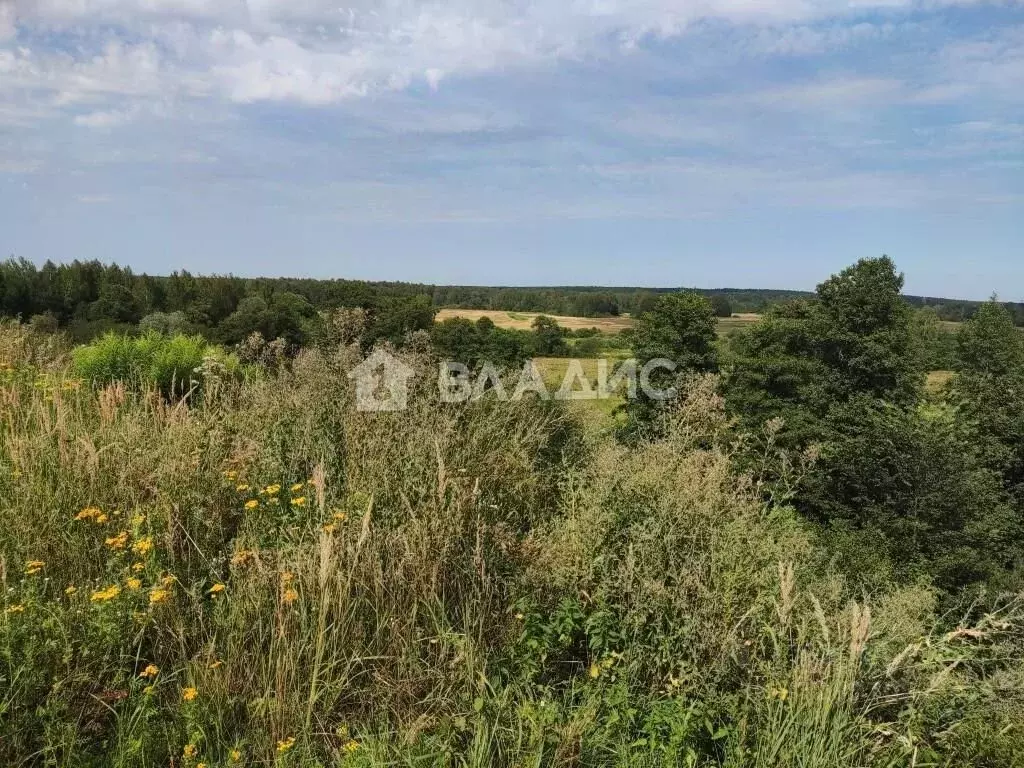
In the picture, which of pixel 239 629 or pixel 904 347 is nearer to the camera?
pixel 239 629

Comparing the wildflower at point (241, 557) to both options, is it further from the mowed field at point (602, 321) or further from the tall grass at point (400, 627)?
the mowed field at point (602, 321)

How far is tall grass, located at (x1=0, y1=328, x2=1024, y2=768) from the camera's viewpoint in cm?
223

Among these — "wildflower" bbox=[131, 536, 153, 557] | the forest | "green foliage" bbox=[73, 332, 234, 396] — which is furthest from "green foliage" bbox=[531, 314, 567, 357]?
"wildflower" bbox=[131, 536, 153, 557]

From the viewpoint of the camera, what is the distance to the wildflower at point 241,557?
2.70 metres

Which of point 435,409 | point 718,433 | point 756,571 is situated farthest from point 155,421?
point 718,433

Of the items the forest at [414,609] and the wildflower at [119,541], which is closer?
the forest at [414,609]

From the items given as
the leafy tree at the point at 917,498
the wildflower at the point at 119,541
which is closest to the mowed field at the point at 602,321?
A: the leafy tree at the point at 917,498

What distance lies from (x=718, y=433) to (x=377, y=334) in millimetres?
3328

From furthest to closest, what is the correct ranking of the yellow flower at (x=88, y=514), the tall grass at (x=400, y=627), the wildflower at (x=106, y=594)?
1. the yellow flower at (x=88, y=514)
2. the wildflower at (x=106, y=594)
3. the tall grass at (x=400, y=627)

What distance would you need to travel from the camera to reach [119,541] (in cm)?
276

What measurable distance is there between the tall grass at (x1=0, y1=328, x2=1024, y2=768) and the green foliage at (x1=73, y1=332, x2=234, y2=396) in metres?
2.63

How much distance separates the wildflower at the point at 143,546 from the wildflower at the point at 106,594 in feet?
0.73

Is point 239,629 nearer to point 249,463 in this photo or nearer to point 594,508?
point 249,463

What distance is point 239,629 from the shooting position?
2518mm
